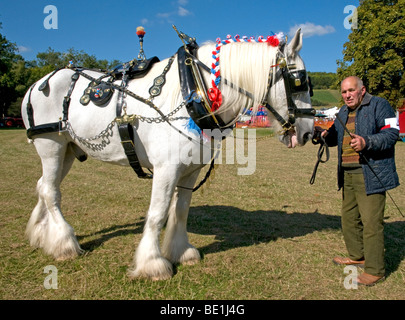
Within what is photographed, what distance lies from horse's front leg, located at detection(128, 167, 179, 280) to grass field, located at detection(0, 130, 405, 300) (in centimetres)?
11

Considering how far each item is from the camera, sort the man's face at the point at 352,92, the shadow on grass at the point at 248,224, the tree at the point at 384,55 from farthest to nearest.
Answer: the tree at the point at 384,55, the shadow on grass at the point at 248,224, the man's face at the point at 352,92

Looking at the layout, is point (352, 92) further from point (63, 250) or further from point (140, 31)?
point (63, 250)

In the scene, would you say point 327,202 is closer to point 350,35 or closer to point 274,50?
point 274,50

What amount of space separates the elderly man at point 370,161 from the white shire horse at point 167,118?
715 mm

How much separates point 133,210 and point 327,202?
4.06 meters

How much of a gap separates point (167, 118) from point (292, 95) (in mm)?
1264

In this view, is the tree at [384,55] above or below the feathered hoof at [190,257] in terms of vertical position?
above

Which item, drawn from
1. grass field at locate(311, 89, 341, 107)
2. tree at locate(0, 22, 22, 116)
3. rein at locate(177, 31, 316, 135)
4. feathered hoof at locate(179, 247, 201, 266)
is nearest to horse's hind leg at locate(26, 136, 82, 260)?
feathered hoof at locate(179, 247, 201, 266)

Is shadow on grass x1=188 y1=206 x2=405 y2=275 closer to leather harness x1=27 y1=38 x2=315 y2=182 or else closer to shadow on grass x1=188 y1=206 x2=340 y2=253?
shadow on grass x1=188 y1=206 x2=340 y2=253

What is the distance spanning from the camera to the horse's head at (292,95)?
2.96 m

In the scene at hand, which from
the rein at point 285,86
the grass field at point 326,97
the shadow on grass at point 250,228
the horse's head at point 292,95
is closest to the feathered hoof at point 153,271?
the shadow on grass at point 250,228

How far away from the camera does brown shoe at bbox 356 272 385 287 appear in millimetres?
3244

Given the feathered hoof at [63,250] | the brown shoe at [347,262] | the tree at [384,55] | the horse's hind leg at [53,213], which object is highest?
the tree at [384,55]

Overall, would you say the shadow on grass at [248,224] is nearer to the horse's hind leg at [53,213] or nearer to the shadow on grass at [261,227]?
the shadow on grass at [261,227]
